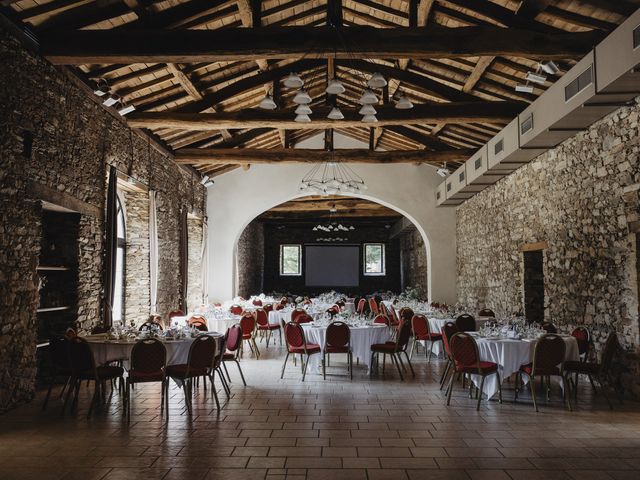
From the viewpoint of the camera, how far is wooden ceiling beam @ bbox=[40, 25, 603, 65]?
5.79 meters

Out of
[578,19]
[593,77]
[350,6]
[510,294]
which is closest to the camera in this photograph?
[593,77]

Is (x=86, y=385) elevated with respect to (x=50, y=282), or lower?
lower

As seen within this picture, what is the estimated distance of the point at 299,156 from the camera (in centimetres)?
1135

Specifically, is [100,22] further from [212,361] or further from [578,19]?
[578,19]

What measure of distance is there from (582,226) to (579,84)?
197 cm

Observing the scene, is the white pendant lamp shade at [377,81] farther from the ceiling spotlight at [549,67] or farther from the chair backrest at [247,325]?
the chair backrest at [247,325]

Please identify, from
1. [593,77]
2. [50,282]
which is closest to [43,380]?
[50,282]

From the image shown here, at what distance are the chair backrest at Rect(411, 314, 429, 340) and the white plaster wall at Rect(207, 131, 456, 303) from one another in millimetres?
5070

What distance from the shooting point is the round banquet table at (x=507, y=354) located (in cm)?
→ 577

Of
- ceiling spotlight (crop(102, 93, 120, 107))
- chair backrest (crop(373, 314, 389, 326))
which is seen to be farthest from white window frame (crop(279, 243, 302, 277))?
ceiling spotlight (crop(102, 93, 120, 107))

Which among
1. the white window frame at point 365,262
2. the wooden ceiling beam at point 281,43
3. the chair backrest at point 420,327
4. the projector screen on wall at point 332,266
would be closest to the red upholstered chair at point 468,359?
the chair backrest at point 420,327

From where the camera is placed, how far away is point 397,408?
5469 millimetres

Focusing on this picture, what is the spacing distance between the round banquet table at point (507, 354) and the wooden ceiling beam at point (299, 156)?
5.69 meters

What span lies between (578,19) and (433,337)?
4.95m
